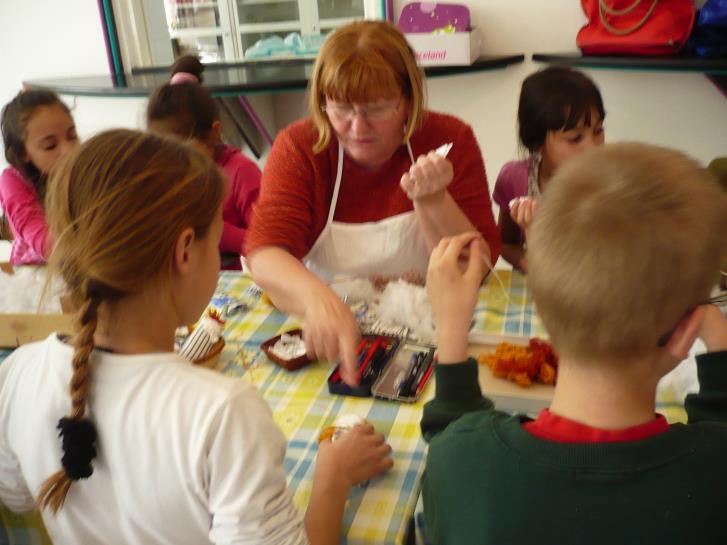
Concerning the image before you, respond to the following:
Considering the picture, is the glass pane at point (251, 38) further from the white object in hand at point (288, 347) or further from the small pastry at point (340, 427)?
the small pastry at point (340, 427)

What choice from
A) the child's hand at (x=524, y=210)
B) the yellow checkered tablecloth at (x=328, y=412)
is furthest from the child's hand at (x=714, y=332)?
the child's hand at (x=524, y=210)

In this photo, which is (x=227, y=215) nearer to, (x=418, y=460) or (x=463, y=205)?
(x=463, y=205)

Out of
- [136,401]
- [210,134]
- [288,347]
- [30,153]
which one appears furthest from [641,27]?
[136,401]

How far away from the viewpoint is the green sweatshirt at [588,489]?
2.02 feet

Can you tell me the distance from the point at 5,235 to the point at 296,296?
1.48 meters

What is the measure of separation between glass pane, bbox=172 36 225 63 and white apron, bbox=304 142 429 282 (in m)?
1.93

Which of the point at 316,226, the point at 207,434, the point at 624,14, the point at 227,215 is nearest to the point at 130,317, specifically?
the point at 207,434

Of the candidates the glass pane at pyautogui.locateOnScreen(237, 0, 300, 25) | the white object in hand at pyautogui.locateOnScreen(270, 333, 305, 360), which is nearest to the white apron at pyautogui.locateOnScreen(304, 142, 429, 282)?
the white object in hand at pyautogui.locateOnScreen(270, 333, 305, 360)

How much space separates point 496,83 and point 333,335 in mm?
1916

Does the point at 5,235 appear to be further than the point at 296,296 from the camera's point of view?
Yes

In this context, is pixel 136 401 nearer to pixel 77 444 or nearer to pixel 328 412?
pixel 77 444

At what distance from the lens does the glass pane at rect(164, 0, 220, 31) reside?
118 inches

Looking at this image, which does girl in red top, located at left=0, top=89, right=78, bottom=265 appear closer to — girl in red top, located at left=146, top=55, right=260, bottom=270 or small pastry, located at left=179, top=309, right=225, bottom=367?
girl in red top, located at left=146, top=55, right=260, bottom=270

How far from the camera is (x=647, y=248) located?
59 centimetres
